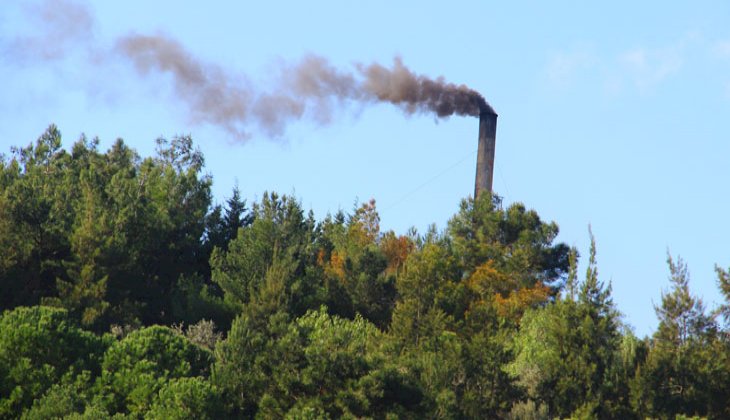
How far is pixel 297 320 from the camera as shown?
62.0m

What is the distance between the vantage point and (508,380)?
53688mm

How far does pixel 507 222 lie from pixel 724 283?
2312 cm

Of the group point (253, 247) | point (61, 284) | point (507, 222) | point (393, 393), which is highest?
point (507, 222)

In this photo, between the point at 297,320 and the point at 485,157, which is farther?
the point at 485,157

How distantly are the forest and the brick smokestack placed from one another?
253cm

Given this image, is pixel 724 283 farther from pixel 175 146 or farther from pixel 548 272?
pixel 175 146

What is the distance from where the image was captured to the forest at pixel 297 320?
49312 mm

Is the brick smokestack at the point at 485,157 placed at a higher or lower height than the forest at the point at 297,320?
higher

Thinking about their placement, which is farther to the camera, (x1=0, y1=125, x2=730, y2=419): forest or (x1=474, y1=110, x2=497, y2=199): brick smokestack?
(x1=474, y1=110, x2=497, y2=199): brick smokestack

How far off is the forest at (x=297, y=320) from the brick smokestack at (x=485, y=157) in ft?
8.31

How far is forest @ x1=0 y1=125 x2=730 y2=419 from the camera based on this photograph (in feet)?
162

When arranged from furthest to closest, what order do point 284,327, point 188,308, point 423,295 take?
point 188,308, point 423,295, point 284,327

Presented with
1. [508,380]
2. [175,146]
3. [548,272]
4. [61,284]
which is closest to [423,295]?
[508,380]

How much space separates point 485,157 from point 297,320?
108ft
